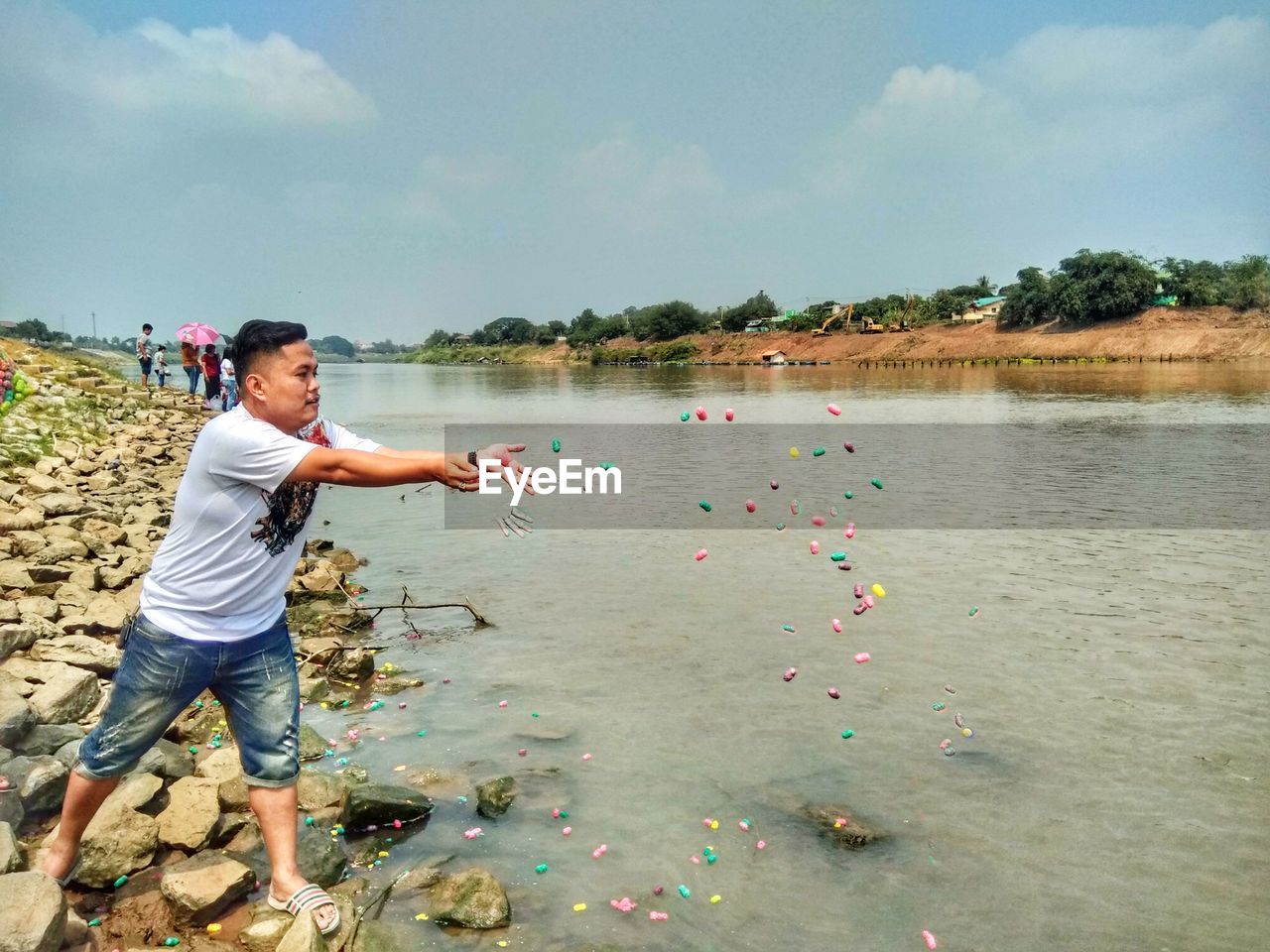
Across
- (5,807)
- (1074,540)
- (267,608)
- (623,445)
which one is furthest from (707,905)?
(623,445)

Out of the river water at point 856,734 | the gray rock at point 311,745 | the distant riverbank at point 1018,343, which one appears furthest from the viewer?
the distant riverbank at point 1018,343

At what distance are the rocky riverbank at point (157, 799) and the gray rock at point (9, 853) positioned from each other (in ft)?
0.04

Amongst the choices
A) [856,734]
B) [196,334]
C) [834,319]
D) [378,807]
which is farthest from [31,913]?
[834,319]

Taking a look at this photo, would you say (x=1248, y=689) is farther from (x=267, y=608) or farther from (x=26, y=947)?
(x=26, y=947)

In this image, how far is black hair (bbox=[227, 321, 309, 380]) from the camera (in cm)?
411

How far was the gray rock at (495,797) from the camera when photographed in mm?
5887

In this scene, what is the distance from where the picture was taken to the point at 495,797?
5945 mm

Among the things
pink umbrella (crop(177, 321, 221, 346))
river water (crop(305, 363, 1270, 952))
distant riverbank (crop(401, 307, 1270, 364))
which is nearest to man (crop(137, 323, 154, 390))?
pink umbrella (crop(177, 321, 221, 346))

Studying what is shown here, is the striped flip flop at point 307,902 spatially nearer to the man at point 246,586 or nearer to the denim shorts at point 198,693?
the man at point 246,586

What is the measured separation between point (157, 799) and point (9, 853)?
1.13 meters

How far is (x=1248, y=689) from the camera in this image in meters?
7.56

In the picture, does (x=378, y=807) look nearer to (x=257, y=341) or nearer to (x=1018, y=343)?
(x=257, y=341)

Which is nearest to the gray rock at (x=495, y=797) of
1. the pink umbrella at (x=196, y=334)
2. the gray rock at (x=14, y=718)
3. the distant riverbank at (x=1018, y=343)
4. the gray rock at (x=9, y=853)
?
the gray rock at (x=9, y=853)

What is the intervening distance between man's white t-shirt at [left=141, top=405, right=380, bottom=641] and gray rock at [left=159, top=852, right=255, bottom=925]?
134 centimetres
